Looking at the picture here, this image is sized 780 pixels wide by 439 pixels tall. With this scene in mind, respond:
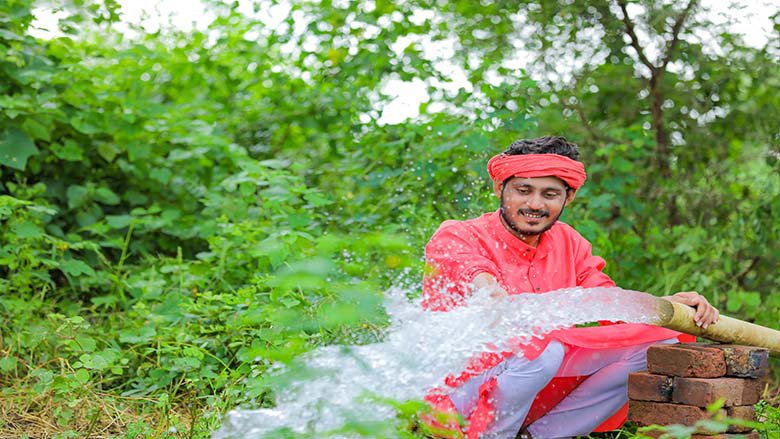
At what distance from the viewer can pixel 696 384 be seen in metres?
3.07

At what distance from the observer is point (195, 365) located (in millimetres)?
Answer: 3742

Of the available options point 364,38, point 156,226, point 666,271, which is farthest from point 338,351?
point 364,38

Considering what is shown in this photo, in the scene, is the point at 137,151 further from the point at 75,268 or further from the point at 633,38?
the point at 633,38

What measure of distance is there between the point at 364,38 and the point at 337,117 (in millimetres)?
561

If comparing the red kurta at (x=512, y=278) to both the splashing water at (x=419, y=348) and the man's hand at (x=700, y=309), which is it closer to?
the splashing water at (x=419, y=348)

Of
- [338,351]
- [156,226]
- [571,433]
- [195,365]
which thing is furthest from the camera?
[156,226]

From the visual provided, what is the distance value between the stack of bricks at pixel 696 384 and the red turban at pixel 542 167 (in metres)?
0.69

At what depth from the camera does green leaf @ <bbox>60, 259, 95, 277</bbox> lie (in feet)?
15.3

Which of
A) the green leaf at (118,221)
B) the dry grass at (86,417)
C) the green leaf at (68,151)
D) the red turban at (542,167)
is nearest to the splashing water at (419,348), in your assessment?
the red turban at (542,167)

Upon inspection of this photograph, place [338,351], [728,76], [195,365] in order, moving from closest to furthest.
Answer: [338,351] → [195,365] → [728,76]

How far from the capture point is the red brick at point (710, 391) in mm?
3049

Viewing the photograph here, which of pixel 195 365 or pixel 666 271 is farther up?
pixel 666 271

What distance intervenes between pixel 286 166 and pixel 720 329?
3.19 metres

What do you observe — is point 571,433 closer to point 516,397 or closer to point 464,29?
point 516,397
